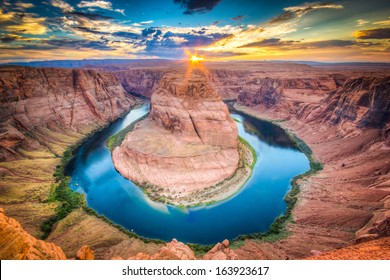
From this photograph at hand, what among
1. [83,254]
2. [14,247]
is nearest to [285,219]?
[83,254]

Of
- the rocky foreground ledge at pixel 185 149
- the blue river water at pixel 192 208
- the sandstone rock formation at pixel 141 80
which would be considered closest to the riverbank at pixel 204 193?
the rocky foreground ledge at pixel 185 149

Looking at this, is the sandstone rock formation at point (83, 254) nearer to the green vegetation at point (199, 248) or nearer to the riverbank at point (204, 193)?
the green vegetation at point (199, 248)

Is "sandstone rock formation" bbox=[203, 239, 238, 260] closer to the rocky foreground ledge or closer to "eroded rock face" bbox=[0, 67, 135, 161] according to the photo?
the rocky foreground ledge

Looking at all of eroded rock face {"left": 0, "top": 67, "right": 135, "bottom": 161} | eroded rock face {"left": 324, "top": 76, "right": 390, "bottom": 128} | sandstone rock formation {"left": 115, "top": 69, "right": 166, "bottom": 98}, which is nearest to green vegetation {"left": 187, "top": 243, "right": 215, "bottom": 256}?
eroded rock face {"left": 0, "top": 67, "right": 135, "bottom": 161}

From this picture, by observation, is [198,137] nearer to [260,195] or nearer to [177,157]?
[177,157]

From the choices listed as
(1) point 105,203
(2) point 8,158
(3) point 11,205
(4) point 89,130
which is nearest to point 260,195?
(1) point 105,203

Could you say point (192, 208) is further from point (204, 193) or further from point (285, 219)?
point (285, 219)

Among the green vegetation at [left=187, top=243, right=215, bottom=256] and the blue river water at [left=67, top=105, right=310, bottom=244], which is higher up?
the blue river water at [left=67, top=105, right=310, bottom=244]
